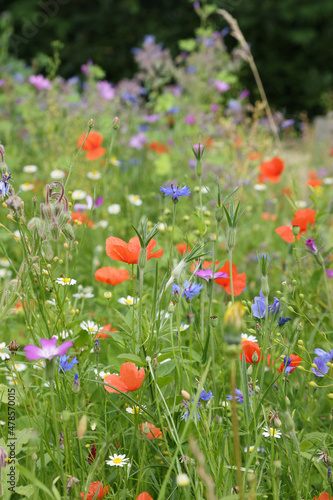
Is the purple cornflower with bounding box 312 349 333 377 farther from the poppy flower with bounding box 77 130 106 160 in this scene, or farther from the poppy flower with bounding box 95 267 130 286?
the poppy flower with bounding box 77 130 106 160

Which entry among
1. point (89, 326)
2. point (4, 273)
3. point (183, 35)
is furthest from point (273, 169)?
point (183, 35)

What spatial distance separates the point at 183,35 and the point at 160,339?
8690 millimetres

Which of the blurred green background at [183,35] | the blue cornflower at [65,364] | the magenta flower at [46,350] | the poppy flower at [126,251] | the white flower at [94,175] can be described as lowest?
the blurred green background at [183,35]

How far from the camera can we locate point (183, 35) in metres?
8.70

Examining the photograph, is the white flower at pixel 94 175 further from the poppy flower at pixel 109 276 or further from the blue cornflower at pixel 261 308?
the blue cornflower at pixel 261 308

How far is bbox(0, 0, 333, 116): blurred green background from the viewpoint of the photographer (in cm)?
888

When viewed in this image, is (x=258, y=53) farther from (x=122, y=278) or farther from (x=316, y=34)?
(x=122, y=278)

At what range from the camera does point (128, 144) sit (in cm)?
316

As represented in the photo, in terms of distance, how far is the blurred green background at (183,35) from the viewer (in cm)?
888

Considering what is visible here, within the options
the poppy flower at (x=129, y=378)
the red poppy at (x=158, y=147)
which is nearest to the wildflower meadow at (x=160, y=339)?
the poppy flower at (x=129, y=378)

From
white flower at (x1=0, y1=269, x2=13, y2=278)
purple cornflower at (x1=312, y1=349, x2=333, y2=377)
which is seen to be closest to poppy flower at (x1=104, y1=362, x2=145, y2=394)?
purple cornflower at (x1=312, y1=349, x2=333, y2=377)

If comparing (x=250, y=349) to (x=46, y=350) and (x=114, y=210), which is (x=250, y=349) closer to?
(x=46, y=350)

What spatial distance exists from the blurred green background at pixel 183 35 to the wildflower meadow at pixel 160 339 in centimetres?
653

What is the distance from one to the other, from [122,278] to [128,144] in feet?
7.28
